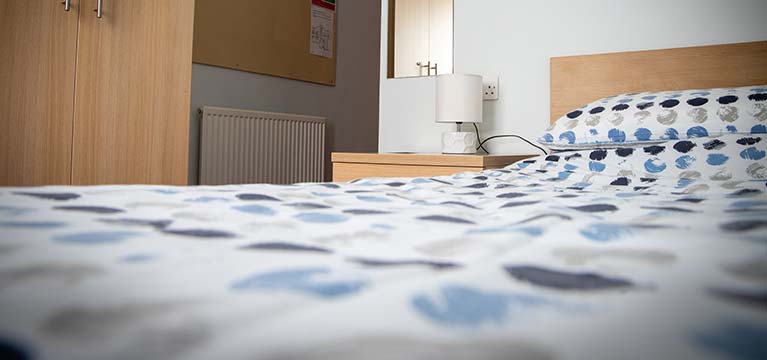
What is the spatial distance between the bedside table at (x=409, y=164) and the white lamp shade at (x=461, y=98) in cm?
29

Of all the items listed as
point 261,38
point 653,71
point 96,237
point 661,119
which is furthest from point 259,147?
point 96,237

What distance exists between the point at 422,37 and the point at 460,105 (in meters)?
2.39

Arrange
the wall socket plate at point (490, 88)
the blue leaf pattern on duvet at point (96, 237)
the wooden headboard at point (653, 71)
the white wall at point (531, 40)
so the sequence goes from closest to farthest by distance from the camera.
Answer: the blue leaf pattern on duvet at point (96, 237) → the wooden headboard at point (653, 71) → the white wall at point (531, 40) → the wall socket plate at point (490, 88)

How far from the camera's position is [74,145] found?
2.19 metres

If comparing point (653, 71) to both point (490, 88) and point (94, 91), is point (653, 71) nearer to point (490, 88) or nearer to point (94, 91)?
point (490, 88)

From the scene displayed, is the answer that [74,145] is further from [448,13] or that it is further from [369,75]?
[448,13]

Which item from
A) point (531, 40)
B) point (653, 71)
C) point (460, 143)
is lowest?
point (460, 143)

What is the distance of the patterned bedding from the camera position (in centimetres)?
30

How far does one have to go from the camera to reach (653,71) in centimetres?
216

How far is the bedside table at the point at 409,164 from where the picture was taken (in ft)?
6.72

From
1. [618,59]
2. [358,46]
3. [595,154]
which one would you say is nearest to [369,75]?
[358,46]

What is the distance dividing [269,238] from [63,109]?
1983mm

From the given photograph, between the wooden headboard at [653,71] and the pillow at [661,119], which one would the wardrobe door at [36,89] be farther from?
the wooden headboard at [653,71]

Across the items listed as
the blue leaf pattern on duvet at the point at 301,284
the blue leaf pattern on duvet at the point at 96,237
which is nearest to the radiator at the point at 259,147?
the blue leaf pattern on duvet at the point at 96,237
